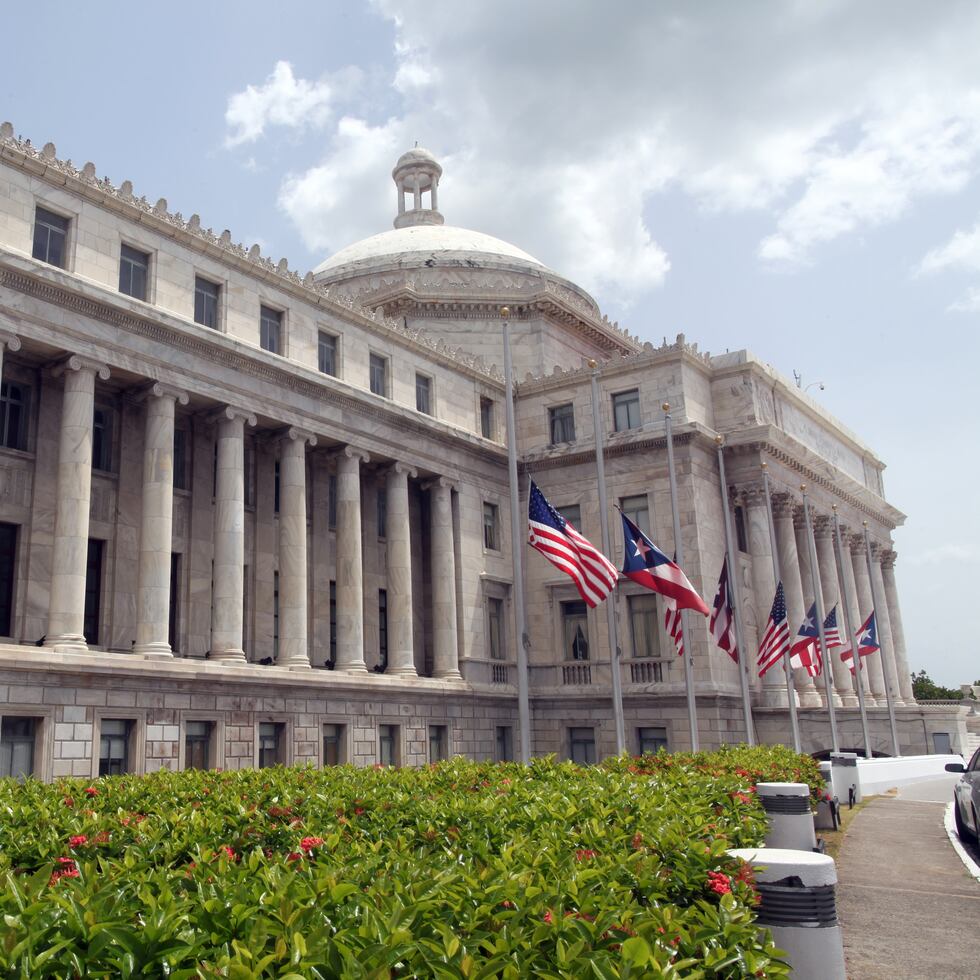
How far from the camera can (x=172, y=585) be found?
110 ft

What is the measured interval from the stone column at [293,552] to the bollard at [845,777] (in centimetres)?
1753

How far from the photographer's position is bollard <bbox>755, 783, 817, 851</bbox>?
16906mm

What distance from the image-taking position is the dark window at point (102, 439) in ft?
106

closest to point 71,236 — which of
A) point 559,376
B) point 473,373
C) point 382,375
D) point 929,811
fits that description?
point 382,375

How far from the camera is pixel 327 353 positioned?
3925 cm

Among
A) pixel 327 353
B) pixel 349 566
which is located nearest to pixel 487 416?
pixel 327 353

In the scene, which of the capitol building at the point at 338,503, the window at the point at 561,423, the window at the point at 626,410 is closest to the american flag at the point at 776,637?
the capitol building at the point at 338,503

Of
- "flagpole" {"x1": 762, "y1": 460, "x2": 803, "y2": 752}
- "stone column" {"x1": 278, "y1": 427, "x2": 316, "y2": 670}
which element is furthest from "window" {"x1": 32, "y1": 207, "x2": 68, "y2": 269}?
"flagpole" {"x1": 762, "y1": 460, "x2": 803, "y2": 752}

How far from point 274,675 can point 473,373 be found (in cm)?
1932

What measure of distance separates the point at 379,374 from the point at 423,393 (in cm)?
289

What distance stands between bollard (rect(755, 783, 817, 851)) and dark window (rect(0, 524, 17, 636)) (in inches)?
868

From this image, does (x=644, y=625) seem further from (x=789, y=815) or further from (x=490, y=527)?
(x=789, y=815)

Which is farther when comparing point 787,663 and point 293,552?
point 787,663

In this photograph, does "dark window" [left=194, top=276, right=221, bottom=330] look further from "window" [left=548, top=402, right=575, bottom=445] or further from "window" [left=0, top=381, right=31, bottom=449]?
"window" [left=548, top=402, right=575, bottom=445]
